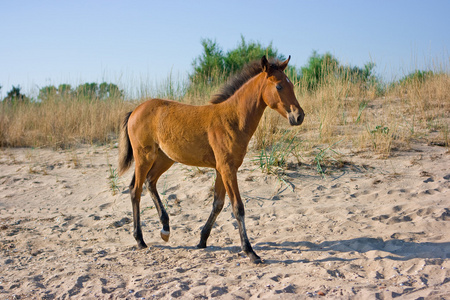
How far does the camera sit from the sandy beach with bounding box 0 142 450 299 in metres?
3.62

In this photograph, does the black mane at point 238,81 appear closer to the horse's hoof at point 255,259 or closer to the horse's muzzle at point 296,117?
the horse's muzzle at point 296,117

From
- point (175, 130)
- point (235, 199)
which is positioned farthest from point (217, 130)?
point (235, 199)

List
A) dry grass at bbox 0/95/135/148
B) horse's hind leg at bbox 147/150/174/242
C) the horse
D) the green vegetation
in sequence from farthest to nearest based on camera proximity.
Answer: dry grass at bbox 0/95/135/148 < the green vegetation < horse's hind leg at bbox 147/150/174/242 < the horse

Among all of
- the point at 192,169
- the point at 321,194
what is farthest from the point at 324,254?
the point at 192,169

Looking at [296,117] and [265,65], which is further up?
[265,65]

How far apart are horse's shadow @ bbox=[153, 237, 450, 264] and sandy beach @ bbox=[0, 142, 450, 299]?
0.7 inches

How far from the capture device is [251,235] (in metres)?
5.07

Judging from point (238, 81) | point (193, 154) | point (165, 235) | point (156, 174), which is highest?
point (238, 81)

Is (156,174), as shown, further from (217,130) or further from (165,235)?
(217,130)

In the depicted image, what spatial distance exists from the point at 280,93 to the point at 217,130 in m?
0.85

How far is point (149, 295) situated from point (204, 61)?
12369 mm

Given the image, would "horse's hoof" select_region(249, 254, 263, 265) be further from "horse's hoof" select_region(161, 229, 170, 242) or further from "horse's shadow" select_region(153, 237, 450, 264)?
"horse's hoof" select_region(161, 229, 170, 242)

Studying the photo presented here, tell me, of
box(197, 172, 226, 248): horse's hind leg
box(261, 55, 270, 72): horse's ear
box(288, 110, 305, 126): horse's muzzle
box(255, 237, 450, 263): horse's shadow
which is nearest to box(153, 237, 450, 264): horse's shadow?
box(255, 237, 450, 263): horse's shadow

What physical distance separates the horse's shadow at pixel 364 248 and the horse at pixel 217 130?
42cm
